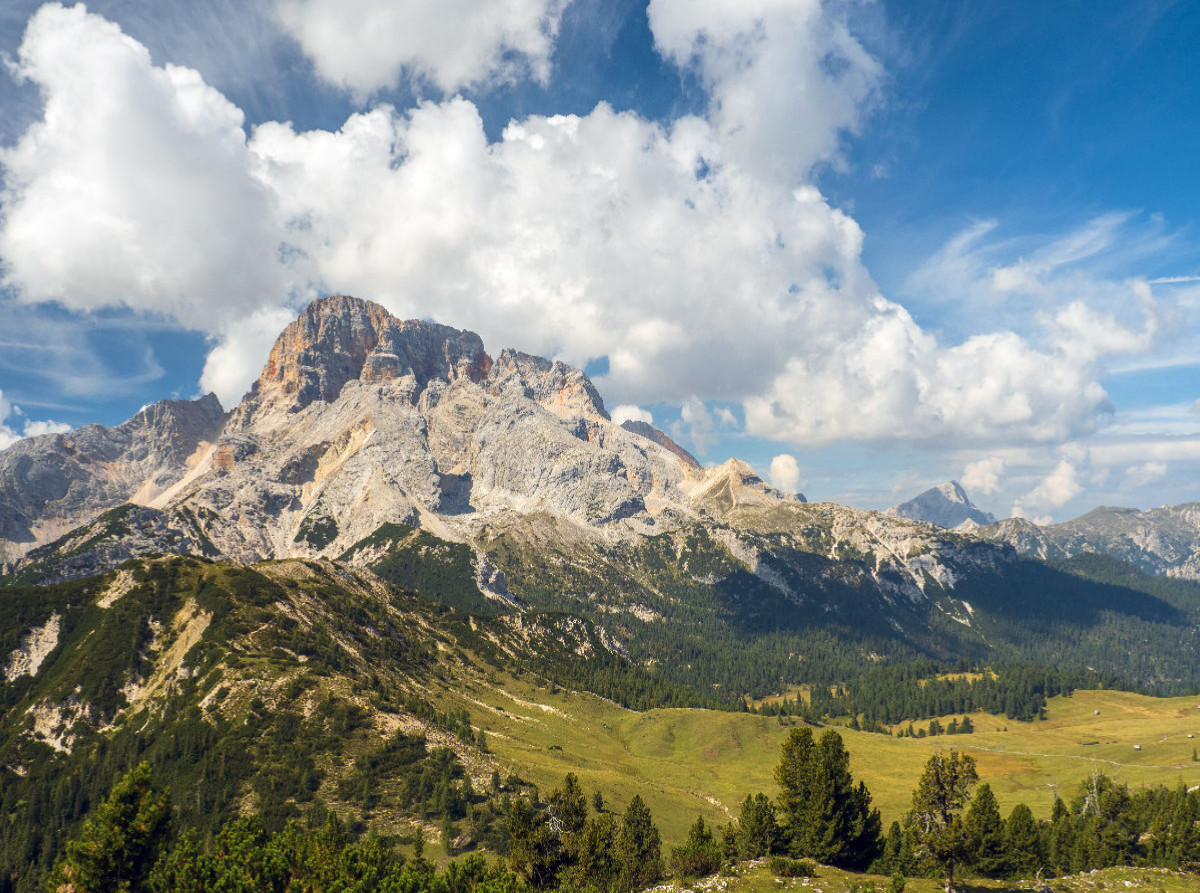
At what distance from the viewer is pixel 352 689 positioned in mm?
195875

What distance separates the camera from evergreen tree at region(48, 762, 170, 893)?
204 ft

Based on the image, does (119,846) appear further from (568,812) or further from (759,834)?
(759,834)

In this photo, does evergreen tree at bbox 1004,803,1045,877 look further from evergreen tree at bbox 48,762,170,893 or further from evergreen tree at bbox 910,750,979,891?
evergreen tree at bbox 48,762,170,893

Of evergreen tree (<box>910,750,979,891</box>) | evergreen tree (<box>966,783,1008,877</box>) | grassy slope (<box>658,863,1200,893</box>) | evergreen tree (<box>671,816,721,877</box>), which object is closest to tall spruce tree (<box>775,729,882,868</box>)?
grassy slope (<box>658,863,1200,893</box>)

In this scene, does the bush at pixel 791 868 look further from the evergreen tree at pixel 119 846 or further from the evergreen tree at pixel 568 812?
the evergreen tree at pixel 119 846

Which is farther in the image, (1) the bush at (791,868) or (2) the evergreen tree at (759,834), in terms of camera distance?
(2) the evergreen tree at (759,834)

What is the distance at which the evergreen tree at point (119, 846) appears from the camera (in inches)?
2448

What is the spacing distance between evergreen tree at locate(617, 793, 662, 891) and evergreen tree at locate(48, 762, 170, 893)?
49.6 meters

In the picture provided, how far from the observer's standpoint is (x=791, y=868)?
6406 centimetres

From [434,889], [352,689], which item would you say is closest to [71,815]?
[352,689]

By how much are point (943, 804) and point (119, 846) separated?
7790cm

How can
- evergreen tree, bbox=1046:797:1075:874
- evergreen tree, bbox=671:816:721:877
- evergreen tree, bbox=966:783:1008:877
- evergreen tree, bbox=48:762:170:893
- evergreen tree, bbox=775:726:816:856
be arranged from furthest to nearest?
1. evergreen tree, bbox=1046:797:1075:874
2. evergreen tree, bbox=775:726:816:856
3. evergreen tree, bbox=966:783:1008:877
4. evergreen tree, bbox=671:816:721:877
5. evergreen tree, bbox=48:762:170:893

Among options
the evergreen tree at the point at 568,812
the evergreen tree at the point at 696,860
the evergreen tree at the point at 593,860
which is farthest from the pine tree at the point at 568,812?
the evergreen tree at the point at 696,860

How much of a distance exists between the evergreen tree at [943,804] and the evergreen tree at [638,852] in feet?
115
